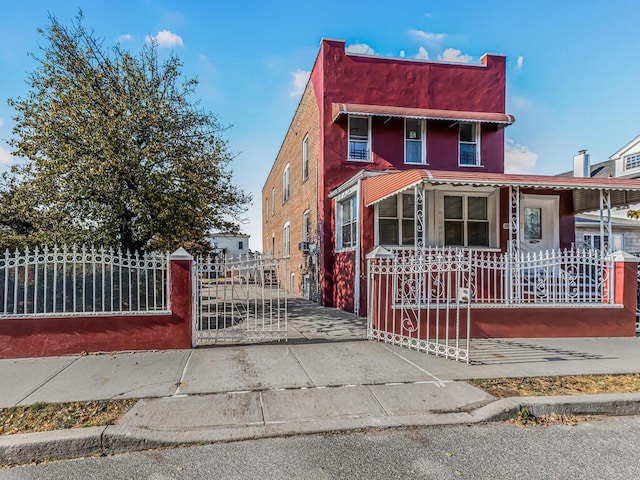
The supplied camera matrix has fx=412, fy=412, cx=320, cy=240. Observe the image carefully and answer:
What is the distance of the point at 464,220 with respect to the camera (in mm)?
11398

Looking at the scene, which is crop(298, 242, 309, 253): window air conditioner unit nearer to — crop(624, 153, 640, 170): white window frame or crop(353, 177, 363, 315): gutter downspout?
crop(353, 177, 363, 315): gutter downspout

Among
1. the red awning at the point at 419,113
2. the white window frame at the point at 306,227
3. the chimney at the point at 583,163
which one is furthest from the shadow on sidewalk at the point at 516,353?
the chimney at the point at 583,163

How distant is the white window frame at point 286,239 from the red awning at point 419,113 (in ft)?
28.2

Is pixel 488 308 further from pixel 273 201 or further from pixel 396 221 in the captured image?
pixel 273 201

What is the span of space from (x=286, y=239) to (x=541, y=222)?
39.0ft

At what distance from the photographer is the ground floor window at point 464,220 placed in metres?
11.4

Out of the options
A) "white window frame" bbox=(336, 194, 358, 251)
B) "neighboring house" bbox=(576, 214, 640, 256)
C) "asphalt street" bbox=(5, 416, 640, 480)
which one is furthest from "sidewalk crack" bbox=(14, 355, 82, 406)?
"neighboring house" bbox=(576, 214, 640, 256)

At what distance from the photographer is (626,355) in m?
6.94

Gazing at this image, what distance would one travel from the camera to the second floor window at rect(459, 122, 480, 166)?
1327cm

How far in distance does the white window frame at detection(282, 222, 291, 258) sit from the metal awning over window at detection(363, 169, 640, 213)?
9.70 meters

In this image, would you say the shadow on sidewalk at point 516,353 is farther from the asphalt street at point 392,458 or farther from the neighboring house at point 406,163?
the neighboring house at point 406,163

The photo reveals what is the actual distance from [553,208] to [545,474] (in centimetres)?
1049

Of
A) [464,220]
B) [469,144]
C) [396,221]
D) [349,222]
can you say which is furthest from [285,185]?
[464,220]

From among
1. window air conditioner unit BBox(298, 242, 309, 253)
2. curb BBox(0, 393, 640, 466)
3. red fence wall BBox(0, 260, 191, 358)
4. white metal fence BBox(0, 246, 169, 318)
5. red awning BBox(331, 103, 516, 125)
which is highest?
red awning BBox(331, 103, 516, 125)
